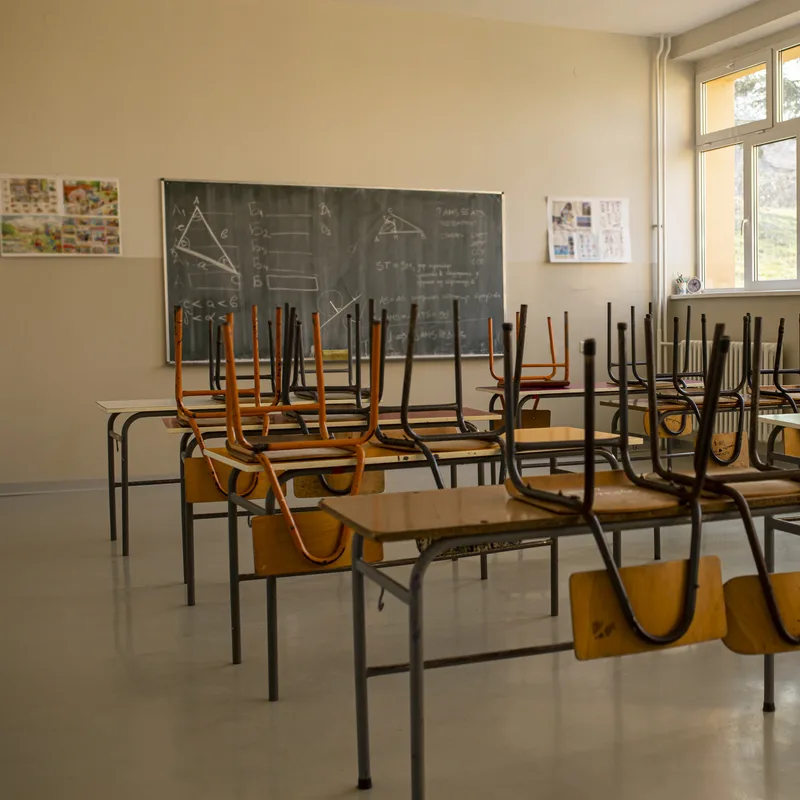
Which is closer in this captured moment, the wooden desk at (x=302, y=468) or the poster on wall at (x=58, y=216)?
the wooden desk at (x=302, y=468)

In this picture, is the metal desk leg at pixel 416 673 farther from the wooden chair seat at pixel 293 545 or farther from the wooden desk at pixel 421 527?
the wooden chair seat at pixel 293 545

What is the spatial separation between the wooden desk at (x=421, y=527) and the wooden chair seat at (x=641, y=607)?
9 cm

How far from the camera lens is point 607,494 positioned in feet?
5.85

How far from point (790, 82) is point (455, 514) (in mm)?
5836

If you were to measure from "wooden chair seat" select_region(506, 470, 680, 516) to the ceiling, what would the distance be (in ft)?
17.0

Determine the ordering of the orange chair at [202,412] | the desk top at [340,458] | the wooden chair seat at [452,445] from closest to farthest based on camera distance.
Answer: the desk top at [340,458], the wooden chair seat at [452,445], the orange chair at [202,412]

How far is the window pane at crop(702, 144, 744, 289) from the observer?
694cm

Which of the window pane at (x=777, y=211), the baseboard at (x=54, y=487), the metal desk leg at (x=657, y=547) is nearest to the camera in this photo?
the metal desk leg at (x=657, y=547)

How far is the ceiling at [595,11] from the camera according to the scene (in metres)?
6.38

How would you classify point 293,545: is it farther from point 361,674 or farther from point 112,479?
point 112,479

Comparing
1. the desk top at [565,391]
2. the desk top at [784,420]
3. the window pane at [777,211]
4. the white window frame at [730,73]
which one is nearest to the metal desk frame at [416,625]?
the desk top at [784,420]

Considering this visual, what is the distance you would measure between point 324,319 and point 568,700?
14.2 ft

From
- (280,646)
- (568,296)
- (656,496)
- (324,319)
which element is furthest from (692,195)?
(656,496)

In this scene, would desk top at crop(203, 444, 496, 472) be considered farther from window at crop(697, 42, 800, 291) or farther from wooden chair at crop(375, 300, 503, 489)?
window at crop(697, 42, 800, 291)
